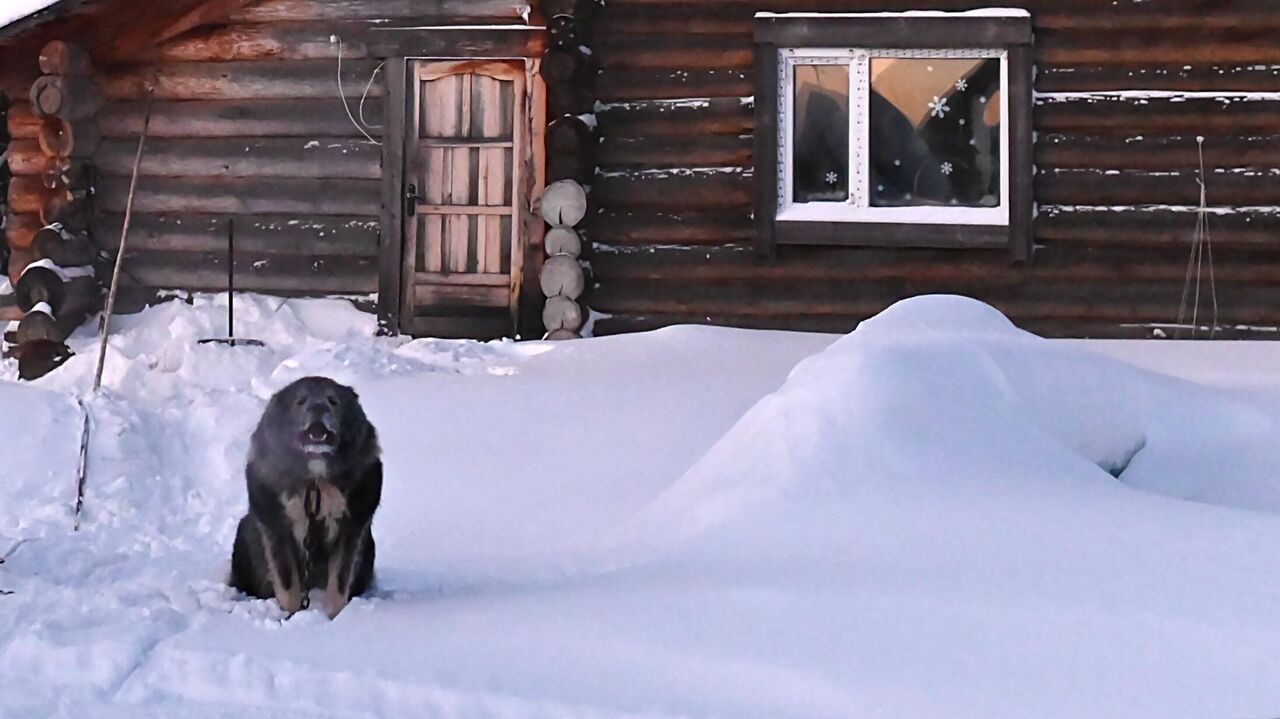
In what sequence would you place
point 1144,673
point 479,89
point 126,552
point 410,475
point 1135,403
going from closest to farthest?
1. point 1144,673
2. point 126,552
3. point 1135,403
4. point 410,475
5. point 479,89

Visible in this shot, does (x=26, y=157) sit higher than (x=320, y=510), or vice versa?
(x=26, y=157)

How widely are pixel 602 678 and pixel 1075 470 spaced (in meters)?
2.20

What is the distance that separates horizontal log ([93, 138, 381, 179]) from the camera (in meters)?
9.74

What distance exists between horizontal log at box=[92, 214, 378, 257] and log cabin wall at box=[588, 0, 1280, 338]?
1827 mm

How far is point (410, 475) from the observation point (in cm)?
591

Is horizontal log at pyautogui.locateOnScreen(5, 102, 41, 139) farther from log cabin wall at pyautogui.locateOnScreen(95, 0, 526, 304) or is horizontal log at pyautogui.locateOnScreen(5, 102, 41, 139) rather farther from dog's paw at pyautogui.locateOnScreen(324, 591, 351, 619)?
dog's paw at pyautogui.locateOnScreen(324, 591, 351, 619)

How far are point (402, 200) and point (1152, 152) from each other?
17.8 ft

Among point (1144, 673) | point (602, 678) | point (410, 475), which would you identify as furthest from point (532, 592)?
point (410, 475)

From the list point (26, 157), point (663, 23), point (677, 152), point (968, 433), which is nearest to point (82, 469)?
point (968, 433)

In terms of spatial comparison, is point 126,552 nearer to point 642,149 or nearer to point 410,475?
point 410,475

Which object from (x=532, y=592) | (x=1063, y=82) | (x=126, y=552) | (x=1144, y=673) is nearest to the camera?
(x=1144, y=673)

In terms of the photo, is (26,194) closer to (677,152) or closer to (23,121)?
(23,121)

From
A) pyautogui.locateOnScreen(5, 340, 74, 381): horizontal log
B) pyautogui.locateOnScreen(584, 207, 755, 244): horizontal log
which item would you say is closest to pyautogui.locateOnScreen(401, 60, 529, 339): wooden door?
pyautogui.locateOnScreen(584, 207, 755, 244): horizontal log

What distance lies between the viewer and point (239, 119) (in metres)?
9.82
